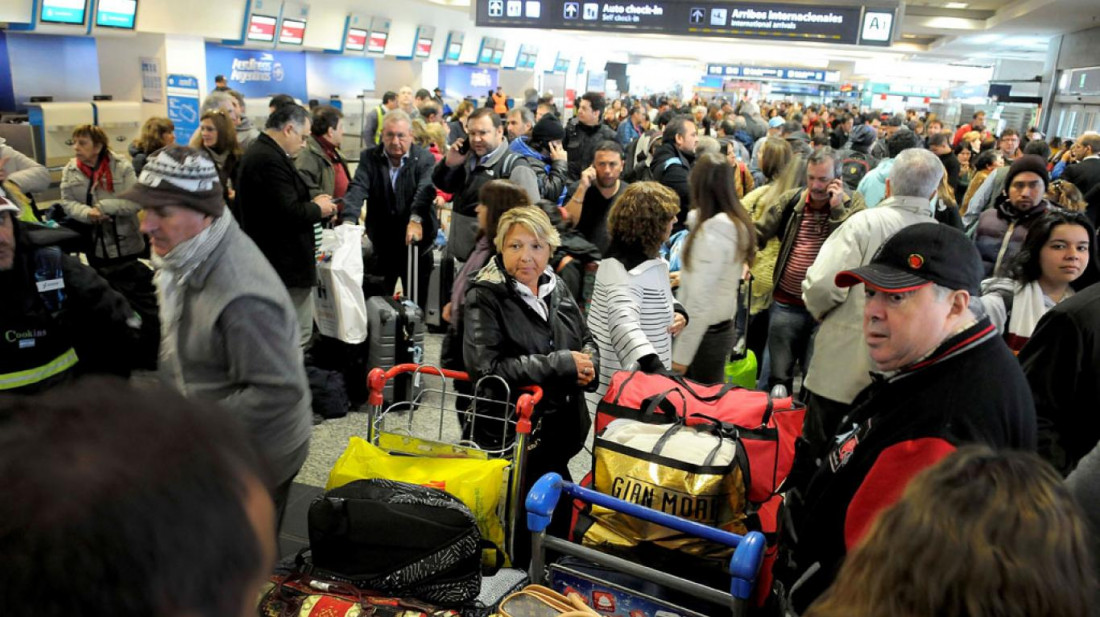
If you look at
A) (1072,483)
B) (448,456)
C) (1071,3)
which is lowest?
(448,456)

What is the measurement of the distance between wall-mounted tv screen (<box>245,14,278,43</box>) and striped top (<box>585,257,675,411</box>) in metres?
10.7

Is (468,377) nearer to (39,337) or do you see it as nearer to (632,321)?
(632,321)

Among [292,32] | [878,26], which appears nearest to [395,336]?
[878,26]

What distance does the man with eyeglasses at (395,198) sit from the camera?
5.68 m

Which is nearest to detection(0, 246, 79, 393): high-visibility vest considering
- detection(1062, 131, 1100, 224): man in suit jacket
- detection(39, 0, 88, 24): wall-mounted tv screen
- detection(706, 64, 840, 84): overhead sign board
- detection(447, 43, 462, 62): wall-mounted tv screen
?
detection(1062, 131, 1100, 224): man in suit jacket

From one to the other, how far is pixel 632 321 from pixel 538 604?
152cm

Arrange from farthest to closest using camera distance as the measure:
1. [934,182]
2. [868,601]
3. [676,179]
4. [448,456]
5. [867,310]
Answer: [676,179] → [934,182] → [448,456] → [867,310] → [868,601]

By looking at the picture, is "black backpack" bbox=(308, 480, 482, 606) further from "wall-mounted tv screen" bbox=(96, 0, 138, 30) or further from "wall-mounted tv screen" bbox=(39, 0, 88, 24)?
"wall-mounted tv screen" bbox=(96, 0, 138, 30)

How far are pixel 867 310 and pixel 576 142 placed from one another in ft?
22.0

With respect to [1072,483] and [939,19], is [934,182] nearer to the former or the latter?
[1072,483]

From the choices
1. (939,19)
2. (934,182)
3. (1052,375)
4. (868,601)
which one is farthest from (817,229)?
(939,19)

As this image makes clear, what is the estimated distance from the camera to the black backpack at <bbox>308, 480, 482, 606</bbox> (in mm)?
2234

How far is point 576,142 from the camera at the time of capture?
8.45 meters

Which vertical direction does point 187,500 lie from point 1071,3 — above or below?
below
